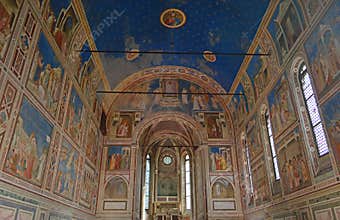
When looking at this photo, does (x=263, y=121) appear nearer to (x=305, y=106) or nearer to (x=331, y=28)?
(x=305, y=106)

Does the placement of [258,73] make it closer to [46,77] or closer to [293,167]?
[293,167]

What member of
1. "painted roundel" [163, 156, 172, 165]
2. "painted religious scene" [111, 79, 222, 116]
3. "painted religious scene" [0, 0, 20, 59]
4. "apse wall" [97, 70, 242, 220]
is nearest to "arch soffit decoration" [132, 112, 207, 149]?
"apse wall" [97, 70, 242, 220]

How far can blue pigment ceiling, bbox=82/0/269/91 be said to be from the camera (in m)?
12.3

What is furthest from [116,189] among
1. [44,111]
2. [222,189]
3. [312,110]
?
[312,110]

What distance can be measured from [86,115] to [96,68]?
2.61 meters

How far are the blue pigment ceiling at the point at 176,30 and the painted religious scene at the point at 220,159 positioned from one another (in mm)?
4407

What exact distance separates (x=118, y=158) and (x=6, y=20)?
11.8 m

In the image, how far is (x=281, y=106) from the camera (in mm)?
11234

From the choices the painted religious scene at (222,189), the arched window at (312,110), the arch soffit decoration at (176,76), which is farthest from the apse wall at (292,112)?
the arch soffit decoration at (176,76)

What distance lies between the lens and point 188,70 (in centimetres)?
1856

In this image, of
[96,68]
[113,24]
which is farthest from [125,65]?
[113,24]

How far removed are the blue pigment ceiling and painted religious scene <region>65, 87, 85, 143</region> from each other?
314 centimetres

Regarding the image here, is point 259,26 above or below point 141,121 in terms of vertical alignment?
above

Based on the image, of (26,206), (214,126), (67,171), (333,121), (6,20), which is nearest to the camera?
(6,20)
